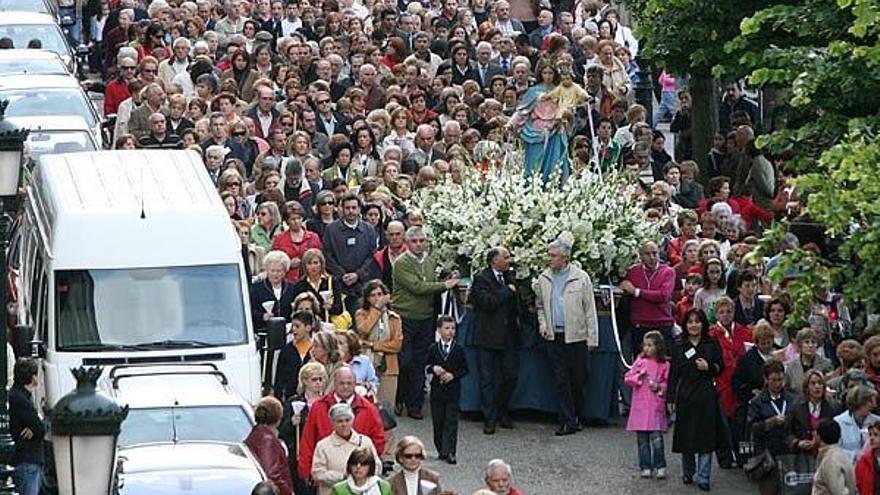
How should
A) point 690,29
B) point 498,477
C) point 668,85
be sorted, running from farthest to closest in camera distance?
point 668,85 → point 690,29 → point 498,477

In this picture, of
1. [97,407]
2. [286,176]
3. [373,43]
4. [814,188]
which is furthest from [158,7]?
[97,407]

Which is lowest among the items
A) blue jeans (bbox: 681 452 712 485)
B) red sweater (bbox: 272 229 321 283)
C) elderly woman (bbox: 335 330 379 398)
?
blue jeans (bbox: 681 452 712 485)

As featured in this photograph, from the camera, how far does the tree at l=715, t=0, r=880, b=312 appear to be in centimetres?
2041

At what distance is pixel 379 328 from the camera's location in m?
25.0

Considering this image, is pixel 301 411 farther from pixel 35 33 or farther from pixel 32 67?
pixel 35 33

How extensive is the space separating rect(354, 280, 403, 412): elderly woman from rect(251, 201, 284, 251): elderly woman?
2.35 metres

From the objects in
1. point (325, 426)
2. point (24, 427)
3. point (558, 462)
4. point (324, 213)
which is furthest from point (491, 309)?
point (24, 427)

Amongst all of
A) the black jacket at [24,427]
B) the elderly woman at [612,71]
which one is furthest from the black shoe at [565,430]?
the elderly woman at [612,71]

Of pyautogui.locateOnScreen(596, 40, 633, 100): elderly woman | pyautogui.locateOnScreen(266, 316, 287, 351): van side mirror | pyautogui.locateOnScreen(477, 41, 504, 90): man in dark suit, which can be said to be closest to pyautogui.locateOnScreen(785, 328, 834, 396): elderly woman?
pyautogui.locateOnScreen(266, 316, 287, 351): van side mirror

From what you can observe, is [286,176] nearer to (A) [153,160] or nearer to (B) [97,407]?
Answer: (A) [153,160]

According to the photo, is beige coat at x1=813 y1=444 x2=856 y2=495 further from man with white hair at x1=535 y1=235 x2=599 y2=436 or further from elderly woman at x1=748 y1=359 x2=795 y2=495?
man with white hair at x1=535 y1=235 x2=599 y2=436

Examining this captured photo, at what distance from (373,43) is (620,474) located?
1525cm

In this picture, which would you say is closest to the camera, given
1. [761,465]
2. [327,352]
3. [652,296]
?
[327,352]

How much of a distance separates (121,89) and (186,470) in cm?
1702
